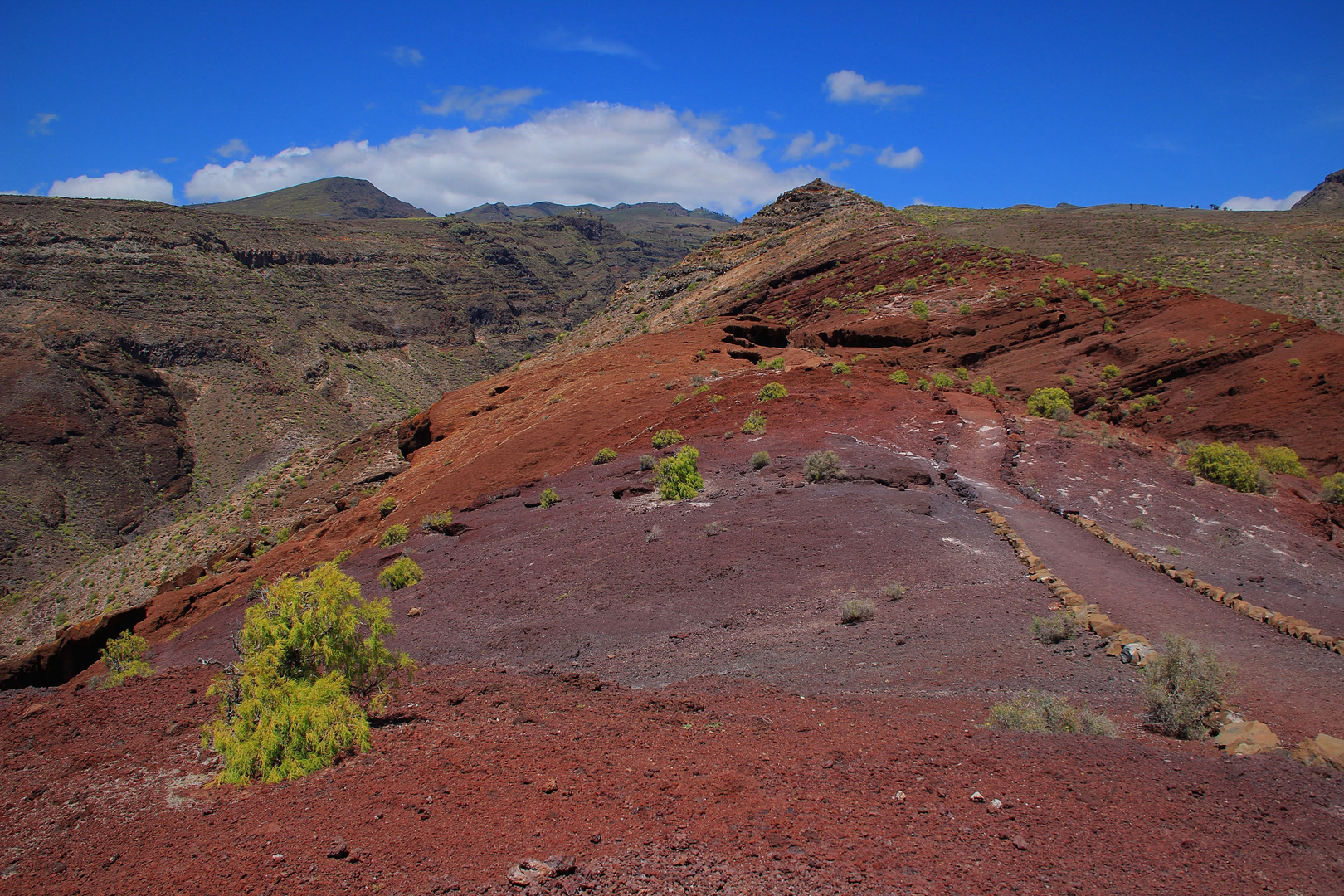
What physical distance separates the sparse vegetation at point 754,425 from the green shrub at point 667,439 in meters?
1.66

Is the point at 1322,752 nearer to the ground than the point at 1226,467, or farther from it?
nearer to the ground

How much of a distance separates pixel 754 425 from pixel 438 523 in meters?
8.08

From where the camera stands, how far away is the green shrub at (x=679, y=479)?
1366cm

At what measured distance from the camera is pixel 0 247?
213 ft

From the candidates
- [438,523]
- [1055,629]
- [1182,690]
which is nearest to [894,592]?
[1055,629]

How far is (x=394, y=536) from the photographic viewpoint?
50.4 feet

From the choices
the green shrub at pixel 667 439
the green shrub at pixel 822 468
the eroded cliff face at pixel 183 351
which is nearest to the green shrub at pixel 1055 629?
the green shrub at pixel 822 468

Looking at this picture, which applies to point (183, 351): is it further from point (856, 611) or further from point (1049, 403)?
point (856, 611)

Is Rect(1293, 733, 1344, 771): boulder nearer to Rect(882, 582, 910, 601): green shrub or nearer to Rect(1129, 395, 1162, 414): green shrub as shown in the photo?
Rect(882, 582, 910, 601): green shrub

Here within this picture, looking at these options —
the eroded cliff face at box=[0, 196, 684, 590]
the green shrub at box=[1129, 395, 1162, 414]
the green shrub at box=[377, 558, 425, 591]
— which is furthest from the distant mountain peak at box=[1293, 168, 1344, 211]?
the green shrub at box=[377, 558, 425, 591]

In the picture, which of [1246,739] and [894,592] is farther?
[894,592]

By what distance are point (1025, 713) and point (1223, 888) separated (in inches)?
80.0

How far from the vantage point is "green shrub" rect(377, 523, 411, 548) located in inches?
600

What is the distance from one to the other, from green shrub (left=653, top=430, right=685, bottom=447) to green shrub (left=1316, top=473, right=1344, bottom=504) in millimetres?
14418
